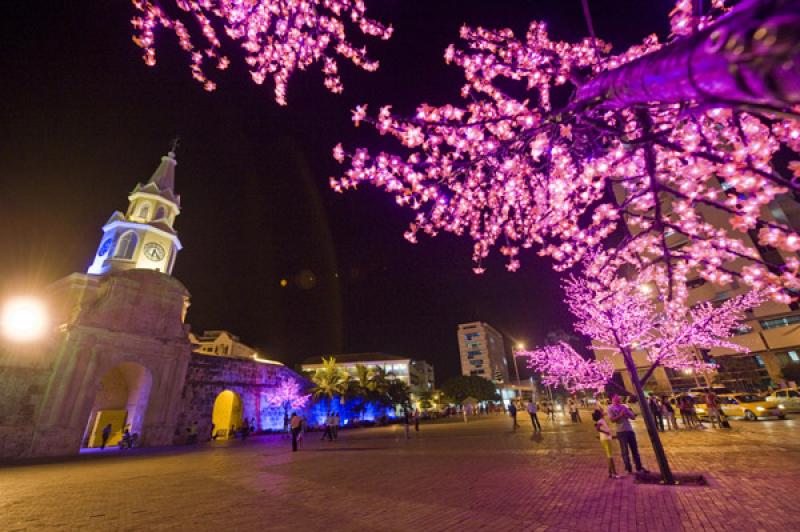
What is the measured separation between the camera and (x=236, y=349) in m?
50.7

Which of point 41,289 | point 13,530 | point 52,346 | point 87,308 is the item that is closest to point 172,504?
point 13,530

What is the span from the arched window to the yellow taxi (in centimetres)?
4205

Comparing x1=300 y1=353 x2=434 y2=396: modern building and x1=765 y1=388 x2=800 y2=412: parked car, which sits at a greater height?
x1=300 y1=353 x2=434 y2=396: modern building

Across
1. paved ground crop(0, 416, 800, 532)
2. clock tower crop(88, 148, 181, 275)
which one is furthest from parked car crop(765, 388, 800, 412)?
clock tower crop(88, 148, 181, 275)

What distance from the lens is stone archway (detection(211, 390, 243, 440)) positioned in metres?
30.0

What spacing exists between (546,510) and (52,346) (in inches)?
1000

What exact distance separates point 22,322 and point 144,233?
461 inches

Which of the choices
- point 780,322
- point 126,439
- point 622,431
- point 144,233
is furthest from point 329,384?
point 780,322

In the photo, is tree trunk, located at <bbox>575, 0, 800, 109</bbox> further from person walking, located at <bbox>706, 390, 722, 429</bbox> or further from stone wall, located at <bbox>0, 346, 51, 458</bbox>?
stone wall, located at <bbox>0, 346, 51, 458</bbox>

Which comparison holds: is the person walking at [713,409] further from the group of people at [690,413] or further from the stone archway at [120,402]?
the stone archway at [120,402]

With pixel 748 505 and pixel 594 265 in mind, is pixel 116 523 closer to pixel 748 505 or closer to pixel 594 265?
pixel 748 505

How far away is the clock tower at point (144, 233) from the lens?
26734 mm

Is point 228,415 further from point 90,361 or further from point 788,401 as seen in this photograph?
point 788,401

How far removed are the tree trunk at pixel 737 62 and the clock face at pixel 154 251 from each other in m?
33.8
